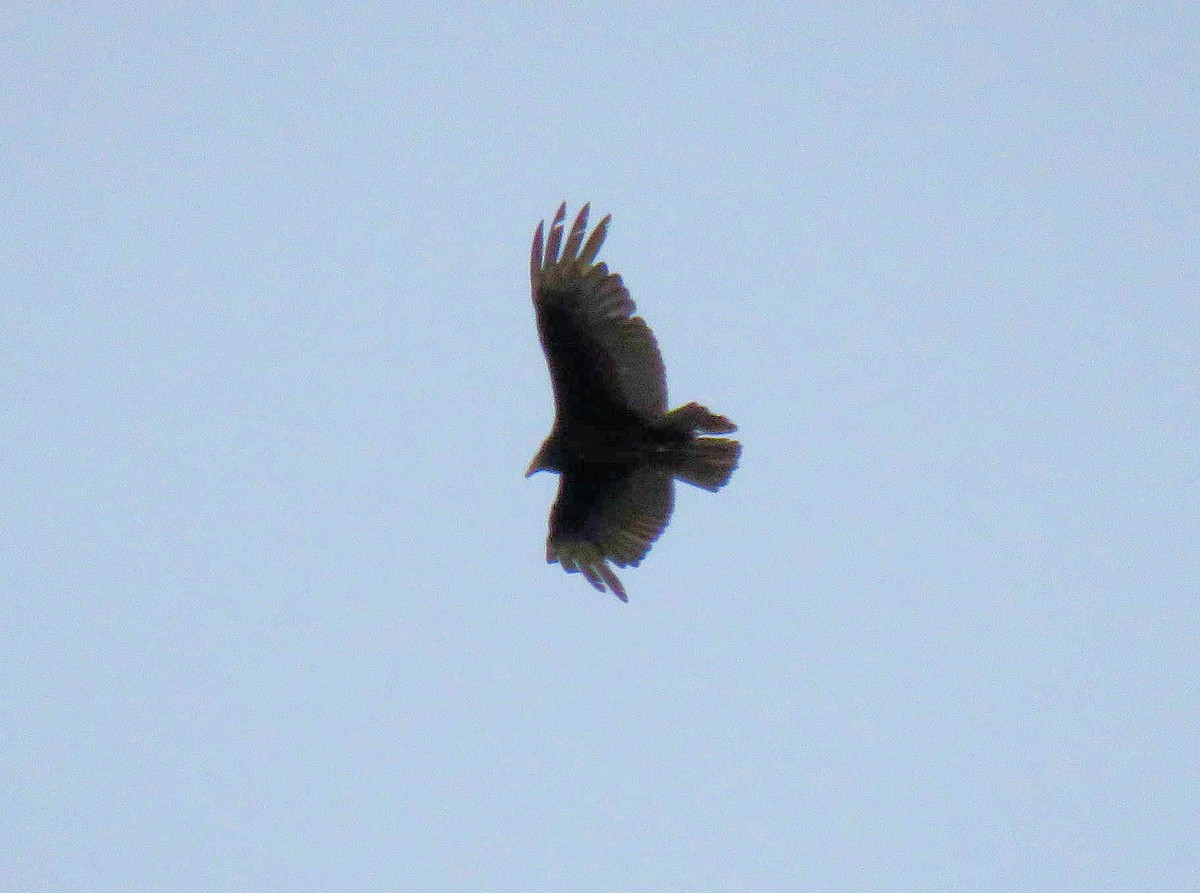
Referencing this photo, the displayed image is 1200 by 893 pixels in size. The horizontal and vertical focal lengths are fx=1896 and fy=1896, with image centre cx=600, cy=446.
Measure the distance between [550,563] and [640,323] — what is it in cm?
190

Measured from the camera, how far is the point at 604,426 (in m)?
12.9

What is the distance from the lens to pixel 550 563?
13.3 m

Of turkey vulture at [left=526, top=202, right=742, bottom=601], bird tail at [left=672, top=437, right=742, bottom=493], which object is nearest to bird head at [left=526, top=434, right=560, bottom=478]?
turkey vulture at [left=526, top=202, right=742, bottom=601]

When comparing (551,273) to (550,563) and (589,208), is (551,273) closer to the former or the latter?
(589,208)

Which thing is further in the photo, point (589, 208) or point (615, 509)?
point (615, 509)

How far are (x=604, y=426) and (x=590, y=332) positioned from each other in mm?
743

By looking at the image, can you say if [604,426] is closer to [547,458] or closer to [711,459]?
[547,458]

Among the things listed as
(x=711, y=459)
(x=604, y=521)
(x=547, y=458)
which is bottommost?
(x=604, y=521)

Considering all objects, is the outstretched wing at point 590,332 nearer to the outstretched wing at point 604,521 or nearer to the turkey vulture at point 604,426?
the turkey vulture at point 604,426

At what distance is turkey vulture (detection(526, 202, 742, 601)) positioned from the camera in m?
12.4

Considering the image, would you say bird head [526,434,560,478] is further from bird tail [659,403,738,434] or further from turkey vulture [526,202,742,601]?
bird tail [659,403,738,434]

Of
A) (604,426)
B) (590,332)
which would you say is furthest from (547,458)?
(590,332)

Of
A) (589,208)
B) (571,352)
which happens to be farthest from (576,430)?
(589,208)

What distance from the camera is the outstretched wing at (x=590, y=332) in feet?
40.7
